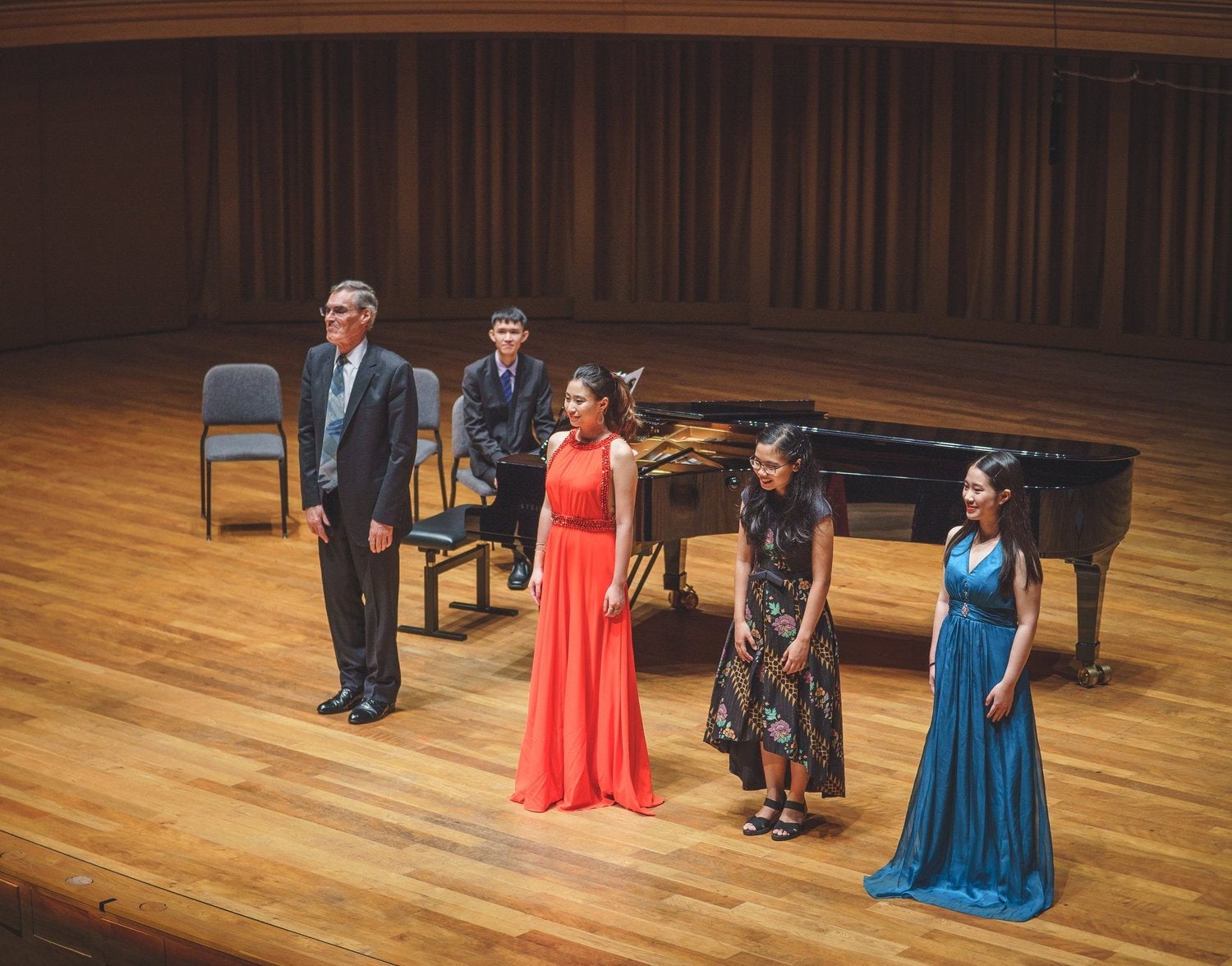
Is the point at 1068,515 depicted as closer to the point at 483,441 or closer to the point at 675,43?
the point at 483,441

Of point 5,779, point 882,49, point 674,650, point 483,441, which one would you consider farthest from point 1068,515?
point 882,49

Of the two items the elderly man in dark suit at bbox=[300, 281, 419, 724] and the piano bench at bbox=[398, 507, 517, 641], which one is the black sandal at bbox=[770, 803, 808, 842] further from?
the piano bench at bbox=[398, 507, 517, 641]

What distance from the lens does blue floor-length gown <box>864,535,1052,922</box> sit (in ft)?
14.6

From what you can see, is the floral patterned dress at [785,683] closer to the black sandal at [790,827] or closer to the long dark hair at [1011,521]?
the black sandal at [790,827]

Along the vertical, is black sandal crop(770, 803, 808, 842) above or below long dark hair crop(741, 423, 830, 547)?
below

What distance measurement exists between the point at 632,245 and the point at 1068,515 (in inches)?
327

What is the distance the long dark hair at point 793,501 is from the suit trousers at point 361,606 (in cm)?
150

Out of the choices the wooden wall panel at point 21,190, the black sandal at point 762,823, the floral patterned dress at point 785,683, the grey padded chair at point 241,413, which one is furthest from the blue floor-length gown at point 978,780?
the wooden wall panel at point 21,190

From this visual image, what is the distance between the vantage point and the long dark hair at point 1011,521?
14.4 ft

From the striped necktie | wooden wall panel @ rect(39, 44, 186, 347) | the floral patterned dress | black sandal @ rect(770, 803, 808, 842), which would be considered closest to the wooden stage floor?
black sandal @ rect(770, 803, 808, 842)

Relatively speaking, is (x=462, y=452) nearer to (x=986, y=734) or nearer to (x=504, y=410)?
(x=504, y=410)

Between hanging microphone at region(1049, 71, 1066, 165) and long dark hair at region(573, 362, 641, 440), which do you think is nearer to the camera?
long dark hair at region(573, 362, 641, 440)

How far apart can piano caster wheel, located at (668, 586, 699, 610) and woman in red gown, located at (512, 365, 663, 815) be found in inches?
75.5

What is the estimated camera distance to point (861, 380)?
11609 millimetres
